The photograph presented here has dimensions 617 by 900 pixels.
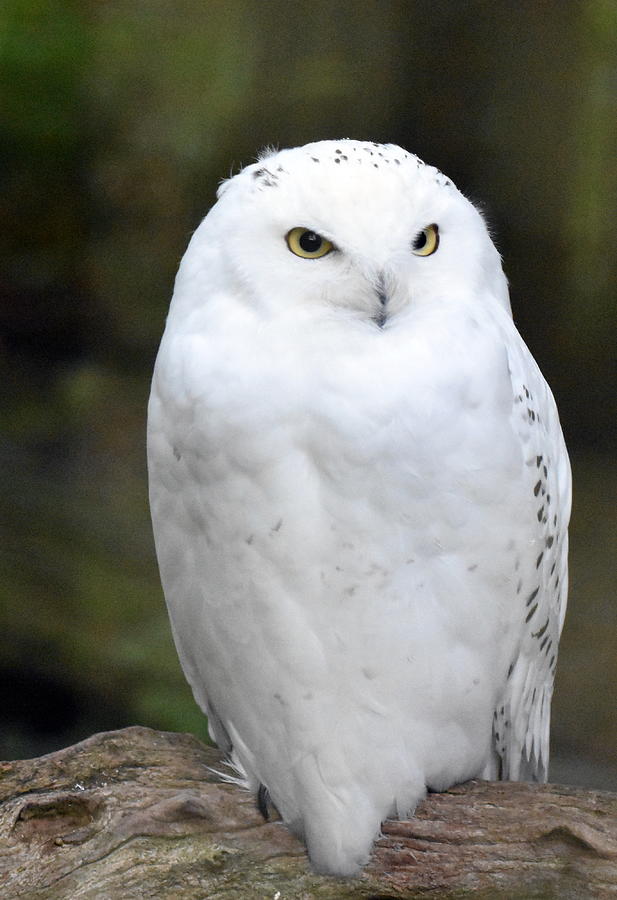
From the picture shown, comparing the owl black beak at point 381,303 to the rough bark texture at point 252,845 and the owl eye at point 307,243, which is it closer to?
the owl eye at point 307,243

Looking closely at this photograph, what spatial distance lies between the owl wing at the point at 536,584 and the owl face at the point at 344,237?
0.60 feet

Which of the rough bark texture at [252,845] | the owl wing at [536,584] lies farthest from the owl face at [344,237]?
the rough bark texture at [252,845]

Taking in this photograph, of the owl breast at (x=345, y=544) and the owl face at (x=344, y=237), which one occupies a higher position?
the owl face at (x=344, y=237)

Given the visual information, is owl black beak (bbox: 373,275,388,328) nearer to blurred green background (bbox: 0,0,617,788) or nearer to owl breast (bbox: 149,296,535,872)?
owl breast (bbox: 149,296,535,872)

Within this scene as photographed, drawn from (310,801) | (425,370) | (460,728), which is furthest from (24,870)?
(425,370)

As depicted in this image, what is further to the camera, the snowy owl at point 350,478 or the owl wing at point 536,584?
the owl wing at point 536,584

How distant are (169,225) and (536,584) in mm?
1793

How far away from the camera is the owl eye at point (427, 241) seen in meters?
1.43

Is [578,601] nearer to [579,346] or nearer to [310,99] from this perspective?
[579,346]

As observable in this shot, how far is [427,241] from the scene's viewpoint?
4.75 ft

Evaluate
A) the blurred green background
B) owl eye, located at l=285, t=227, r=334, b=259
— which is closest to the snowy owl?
owl eye, located at l=285, t=227, r=334, b=259

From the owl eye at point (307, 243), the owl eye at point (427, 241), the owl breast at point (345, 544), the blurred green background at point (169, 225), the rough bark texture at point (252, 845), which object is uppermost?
the blurred green background at point (169, 225)

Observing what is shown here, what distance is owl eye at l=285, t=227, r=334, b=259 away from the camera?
1.39m

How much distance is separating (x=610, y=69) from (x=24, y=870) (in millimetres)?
2199
